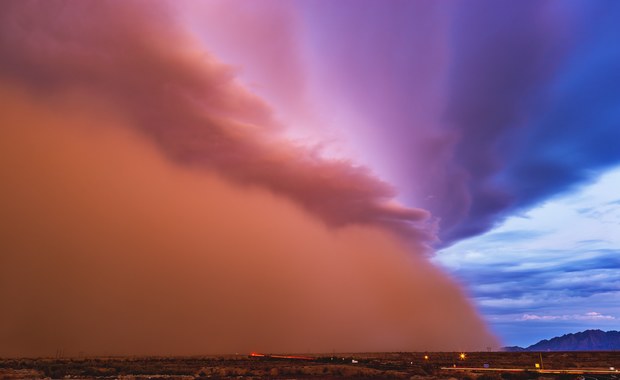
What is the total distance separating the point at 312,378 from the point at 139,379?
78.5ft

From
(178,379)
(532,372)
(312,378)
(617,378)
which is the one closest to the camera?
(617,378)

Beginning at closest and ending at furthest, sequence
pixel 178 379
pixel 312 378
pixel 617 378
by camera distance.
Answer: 1. pixel 617 378
2. pixel 178 379
3. pixel 312 378

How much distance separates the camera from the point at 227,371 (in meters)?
79.0

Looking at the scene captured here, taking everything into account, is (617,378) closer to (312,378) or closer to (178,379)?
(312,378)

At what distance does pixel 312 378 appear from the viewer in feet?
225

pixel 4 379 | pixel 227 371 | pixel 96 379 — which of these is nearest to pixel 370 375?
pixel 227 371

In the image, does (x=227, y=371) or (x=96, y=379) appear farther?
(x=227, y=371)

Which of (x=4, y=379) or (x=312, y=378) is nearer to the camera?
(x=4, y=379)

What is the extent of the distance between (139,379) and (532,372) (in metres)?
59.0

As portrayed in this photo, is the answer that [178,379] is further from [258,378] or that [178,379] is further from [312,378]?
[312,378]

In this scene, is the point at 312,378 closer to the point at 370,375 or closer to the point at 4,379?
the point at 370,375

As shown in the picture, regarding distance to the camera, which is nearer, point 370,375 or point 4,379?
point 4,379

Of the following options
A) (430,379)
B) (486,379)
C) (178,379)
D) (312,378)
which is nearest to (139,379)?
(178,379)

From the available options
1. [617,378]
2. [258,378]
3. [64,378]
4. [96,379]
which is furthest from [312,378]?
[617,378]
